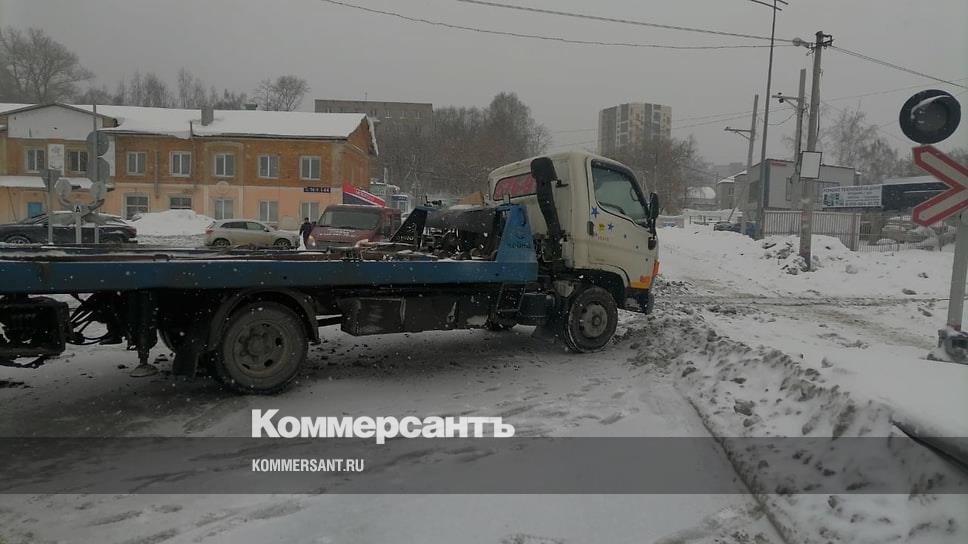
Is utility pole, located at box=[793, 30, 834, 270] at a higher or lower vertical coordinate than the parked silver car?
higher

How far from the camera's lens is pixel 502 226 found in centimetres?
677

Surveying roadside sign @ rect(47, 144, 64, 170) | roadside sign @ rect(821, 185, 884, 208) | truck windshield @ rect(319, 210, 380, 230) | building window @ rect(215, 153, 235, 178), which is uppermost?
building window @ rect(215, 153, 235, 178)

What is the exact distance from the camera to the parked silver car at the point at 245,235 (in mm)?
22750

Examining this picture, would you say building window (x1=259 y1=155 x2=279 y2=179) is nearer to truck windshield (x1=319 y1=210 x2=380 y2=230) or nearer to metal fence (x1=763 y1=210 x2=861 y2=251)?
truck windshield (x1=319 y1=210 x2=380 y2=230)

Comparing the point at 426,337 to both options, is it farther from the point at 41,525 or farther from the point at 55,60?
the point at 55,60

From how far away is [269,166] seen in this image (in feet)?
136

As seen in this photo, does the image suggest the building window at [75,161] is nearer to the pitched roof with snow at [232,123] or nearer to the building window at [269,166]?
the pitched roof with snow at [232,123]

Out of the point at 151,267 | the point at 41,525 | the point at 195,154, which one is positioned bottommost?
the point at 41,525

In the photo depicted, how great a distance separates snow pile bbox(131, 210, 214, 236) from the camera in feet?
107

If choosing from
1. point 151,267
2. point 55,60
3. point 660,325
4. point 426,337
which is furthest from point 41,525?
point 55,60

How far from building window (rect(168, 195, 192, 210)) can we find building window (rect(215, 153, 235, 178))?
279 cm

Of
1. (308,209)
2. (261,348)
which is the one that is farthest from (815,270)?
(308,209)

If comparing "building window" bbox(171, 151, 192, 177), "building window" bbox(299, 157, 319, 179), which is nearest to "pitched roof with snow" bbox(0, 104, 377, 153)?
"building window" bbox(171, 151, 192, 177)

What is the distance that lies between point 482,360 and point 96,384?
3856 millimetres
